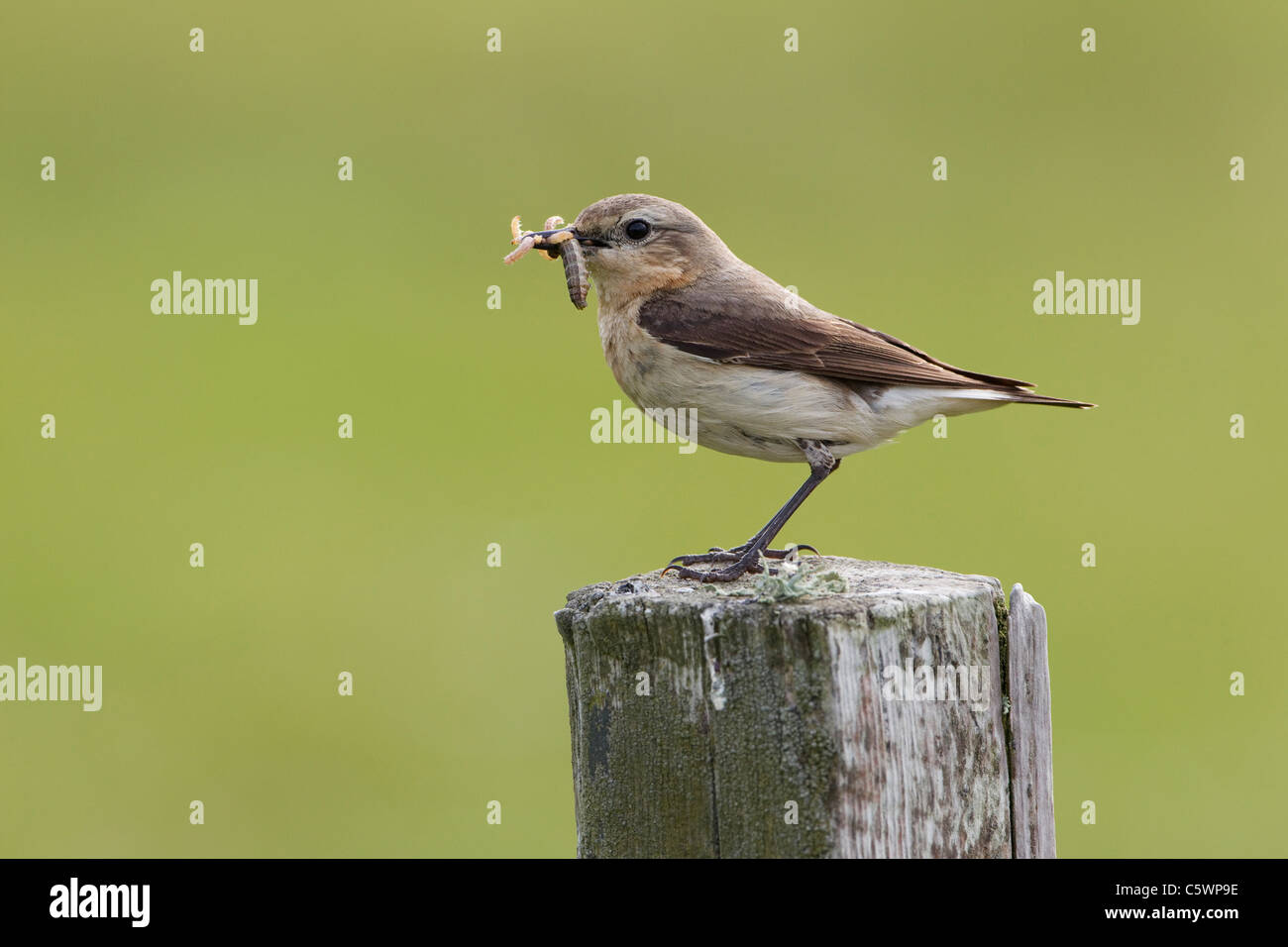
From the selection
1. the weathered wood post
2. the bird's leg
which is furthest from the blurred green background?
the weathered wood post

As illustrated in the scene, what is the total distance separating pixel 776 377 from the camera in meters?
7.28

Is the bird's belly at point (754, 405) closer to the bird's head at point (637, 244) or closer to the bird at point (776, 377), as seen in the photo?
the bird at point (776, 377)

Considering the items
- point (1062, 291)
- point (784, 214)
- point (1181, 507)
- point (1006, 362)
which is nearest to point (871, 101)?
point (784, 214)

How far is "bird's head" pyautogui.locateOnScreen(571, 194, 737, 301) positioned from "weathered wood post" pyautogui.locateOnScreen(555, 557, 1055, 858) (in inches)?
119

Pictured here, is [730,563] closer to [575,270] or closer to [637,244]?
[575,270]

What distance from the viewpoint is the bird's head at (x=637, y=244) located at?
7895mm

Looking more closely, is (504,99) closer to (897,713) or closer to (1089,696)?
(1089,696)

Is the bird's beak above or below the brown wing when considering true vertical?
above

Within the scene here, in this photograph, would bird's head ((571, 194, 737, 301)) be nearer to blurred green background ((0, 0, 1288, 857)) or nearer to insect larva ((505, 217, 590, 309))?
insect larva ((505, 217, 590, 309))

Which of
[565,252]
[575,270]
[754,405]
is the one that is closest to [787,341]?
[754,405]

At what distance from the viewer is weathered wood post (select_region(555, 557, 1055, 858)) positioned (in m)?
4.75

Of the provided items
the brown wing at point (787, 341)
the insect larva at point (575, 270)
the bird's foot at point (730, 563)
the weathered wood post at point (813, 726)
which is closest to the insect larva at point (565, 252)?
the insect larva at point (575, 270)
